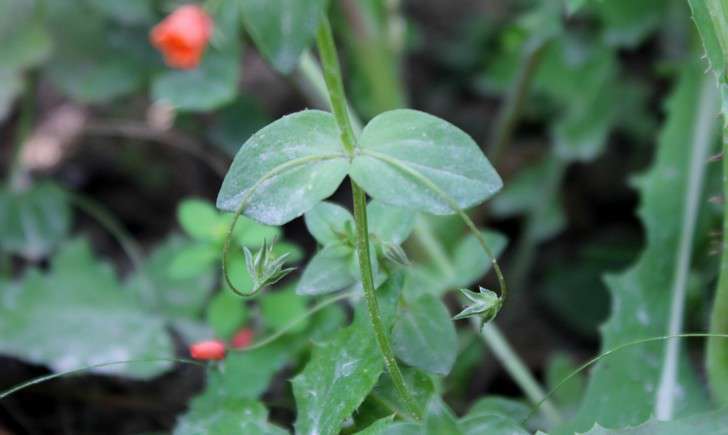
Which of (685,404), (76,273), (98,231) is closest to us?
(685,404)

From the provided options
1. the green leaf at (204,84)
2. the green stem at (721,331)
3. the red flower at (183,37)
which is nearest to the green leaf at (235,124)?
the green leaf at (204,84)

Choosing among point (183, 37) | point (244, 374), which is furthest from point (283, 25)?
point (244, 374)

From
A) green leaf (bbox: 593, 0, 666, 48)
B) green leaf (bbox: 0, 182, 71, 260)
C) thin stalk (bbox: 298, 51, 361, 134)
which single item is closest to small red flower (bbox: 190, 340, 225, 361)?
thin stalk (bbox: 298, 51, 361, 134)

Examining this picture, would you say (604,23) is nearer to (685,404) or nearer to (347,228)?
(685,404)

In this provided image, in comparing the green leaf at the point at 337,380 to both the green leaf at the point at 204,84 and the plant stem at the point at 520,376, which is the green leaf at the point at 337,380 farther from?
the green leaf at the point at 204,84

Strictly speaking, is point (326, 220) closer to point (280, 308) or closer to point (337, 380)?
point (337, 380)

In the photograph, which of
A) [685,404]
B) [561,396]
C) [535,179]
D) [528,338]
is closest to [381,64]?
[535,179]
